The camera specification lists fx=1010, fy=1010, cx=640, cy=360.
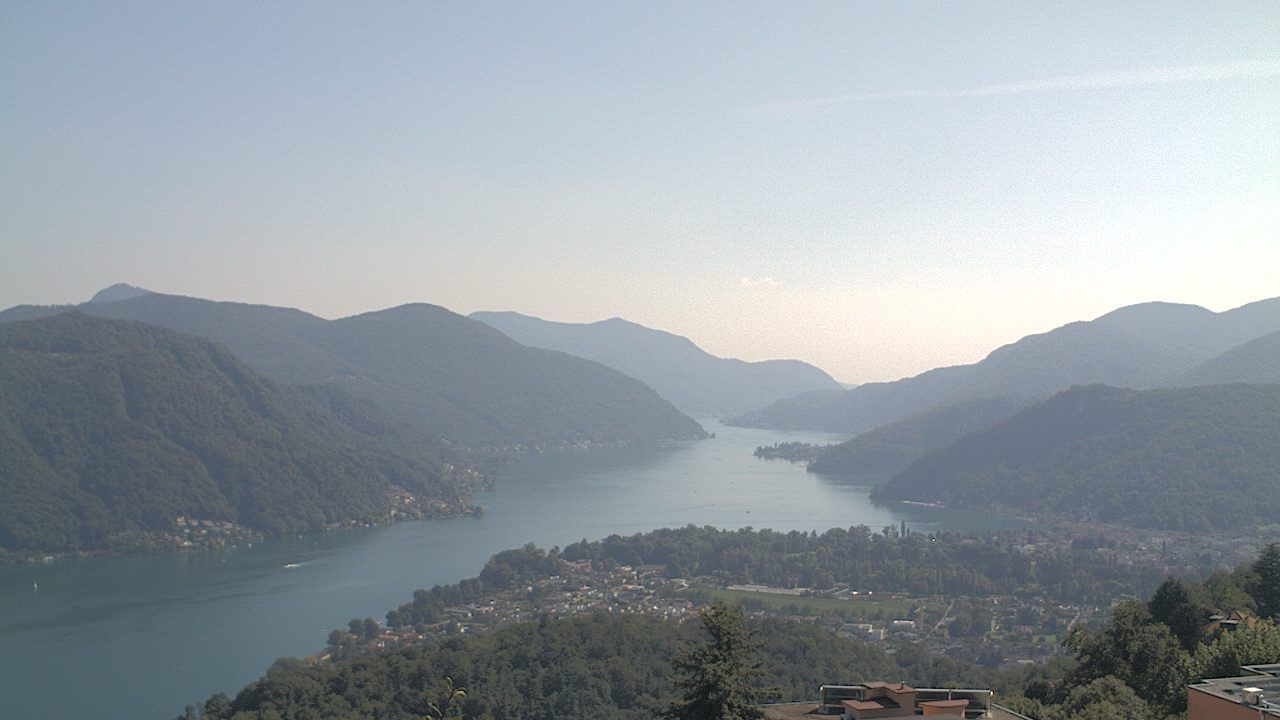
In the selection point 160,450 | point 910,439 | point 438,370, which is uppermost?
point 438,370

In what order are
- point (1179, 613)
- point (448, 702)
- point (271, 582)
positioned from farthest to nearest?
point (271, 582) → point (1179, 613) → point (448, 702)

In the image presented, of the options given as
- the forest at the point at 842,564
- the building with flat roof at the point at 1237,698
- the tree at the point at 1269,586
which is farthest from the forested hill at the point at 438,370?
the building with flat roof at the point at 1237,698

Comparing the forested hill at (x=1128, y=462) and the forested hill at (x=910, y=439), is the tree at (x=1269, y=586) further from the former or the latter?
the forested hill at (x=910, y=439)

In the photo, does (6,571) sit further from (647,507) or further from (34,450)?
(647,507)

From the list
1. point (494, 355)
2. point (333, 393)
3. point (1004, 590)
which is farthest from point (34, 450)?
point (494, 355)

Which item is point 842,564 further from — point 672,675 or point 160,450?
point 160,450

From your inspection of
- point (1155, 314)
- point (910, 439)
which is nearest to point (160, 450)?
point (910, 439)
